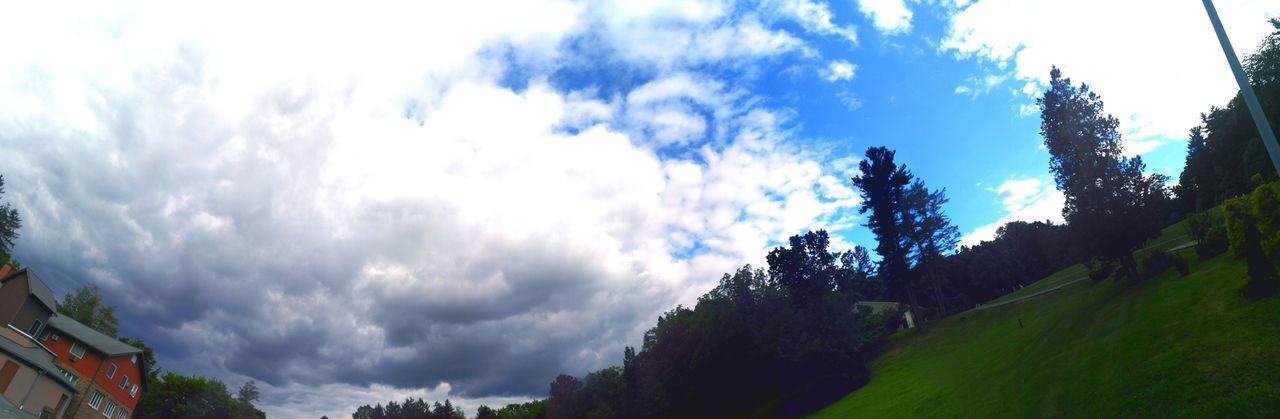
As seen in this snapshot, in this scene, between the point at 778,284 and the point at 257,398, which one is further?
the point at 257,398

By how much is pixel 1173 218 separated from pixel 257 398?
151 metres

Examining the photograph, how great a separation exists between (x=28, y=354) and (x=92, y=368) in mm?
14397

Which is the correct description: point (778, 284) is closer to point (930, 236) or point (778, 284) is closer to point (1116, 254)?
point (930, 236)

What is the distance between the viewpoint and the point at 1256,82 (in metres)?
51.0

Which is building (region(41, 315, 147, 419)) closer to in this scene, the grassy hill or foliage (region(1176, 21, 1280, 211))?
the grassy hill

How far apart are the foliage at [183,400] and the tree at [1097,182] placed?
10930cm

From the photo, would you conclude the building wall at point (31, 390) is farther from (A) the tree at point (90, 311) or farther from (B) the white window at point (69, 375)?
(A) the tree at point (90, 311)

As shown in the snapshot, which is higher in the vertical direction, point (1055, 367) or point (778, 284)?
point (778, 284)

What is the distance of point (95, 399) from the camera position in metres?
57.1

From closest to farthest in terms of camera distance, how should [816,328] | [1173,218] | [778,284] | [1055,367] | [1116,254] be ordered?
1. [1055,367]
2. [1116,254]
3. [816,328]
4. [1173,218]
5. [778,284]

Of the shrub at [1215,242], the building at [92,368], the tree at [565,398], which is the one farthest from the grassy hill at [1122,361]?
the building at [92,368]

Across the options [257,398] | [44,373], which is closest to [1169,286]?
[44,373]

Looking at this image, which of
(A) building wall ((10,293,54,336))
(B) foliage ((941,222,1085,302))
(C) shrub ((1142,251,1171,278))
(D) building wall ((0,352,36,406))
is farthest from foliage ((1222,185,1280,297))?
(A) building wall ((10,293,54,336))

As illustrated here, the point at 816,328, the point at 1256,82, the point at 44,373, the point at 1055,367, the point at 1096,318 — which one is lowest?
the point at 1055,367
